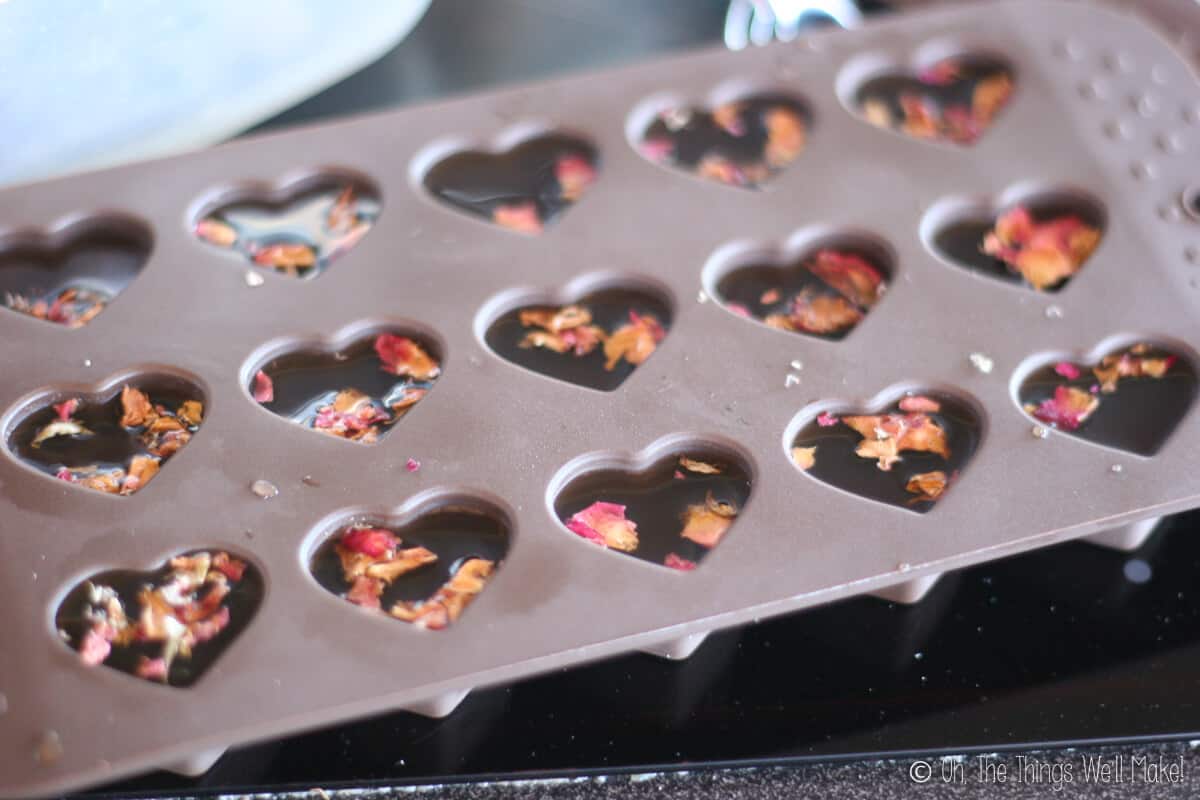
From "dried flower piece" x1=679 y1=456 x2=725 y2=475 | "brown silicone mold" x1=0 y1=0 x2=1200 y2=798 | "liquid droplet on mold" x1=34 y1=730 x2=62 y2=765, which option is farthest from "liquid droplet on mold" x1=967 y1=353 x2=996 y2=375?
"liquid droplet on mold" x1=34 y1=730 x2=62 y2=765

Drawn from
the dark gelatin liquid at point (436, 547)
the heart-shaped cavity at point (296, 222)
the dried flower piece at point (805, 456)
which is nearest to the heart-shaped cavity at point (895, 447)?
the dried flower piece at point (805, 456)

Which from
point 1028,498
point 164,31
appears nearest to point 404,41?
point 164,31

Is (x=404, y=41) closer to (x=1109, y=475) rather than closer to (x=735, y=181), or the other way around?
(x=735, y=181)

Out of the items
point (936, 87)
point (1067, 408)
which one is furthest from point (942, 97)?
point (1067, 408)

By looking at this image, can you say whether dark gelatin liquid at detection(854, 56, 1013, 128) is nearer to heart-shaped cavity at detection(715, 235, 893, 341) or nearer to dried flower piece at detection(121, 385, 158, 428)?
heart-shaped cavity at detection(715, 235, 893, 341)

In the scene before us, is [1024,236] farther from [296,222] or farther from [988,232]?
[296,222]
